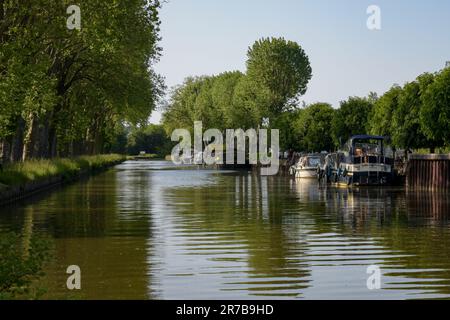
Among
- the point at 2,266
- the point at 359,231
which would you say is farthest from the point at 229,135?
the point at 2,266

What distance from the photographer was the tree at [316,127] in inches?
4387

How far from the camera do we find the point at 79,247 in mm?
21797

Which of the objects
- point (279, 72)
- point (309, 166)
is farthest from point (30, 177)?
point (279, 72)

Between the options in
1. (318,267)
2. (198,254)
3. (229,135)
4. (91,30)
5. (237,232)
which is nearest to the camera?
(318,267)

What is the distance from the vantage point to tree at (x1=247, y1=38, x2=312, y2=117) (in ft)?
437

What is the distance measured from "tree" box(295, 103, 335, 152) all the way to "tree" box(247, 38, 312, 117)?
646 inches

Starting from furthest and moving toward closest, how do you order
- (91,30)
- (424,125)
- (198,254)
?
(424,125) < (91,30) < (198,254)

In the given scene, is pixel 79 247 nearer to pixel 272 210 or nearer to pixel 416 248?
pixel 416 248

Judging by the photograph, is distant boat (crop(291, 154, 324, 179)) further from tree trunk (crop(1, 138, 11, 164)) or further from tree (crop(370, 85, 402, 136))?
tree trunk (crop(1, 138, 11, 164))

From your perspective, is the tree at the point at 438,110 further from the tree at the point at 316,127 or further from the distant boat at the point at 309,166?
the tree at the point at 316,127

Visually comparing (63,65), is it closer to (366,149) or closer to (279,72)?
(366,149)

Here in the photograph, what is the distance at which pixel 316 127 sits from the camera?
367 feet

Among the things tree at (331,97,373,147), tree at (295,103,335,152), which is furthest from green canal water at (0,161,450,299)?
tree at (295,103,335,152)
